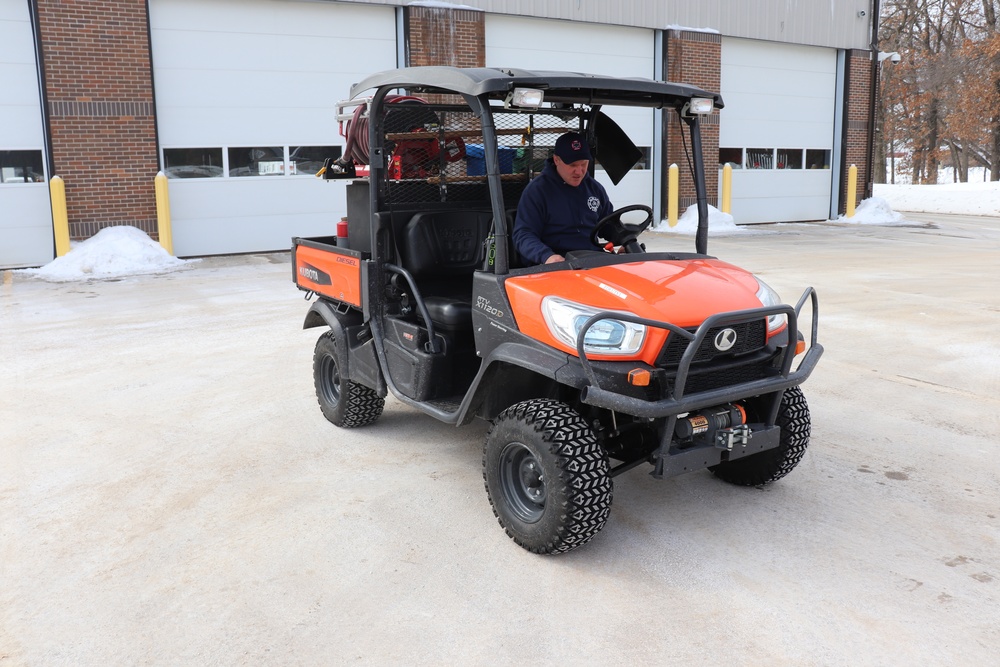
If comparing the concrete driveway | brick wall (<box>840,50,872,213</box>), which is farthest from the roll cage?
brick wall (<box>840,50,872,213</box>)

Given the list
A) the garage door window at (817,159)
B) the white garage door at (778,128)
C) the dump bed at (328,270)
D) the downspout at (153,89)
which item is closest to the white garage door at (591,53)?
the white garage door at (778,128)

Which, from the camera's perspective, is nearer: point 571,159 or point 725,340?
point 725,340

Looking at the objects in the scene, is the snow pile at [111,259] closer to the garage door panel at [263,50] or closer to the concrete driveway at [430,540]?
the garage door panel at [263,50]

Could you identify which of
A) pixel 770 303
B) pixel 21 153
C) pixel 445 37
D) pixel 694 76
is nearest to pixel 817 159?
pixel 694 76

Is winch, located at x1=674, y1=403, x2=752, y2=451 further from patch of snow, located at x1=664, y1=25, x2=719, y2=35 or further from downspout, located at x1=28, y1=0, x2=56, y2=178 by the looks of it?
patch of snow, located at x1=664, y1=25, x2=719, y2=35

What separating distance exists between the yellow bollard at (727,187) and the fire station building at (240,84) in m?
0.24

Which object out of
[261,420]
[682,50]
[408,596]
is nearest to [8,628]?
[408,596]

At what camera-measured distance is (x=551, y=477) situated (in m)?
3.42

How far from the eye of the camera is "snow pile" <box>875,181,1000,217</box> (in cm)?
2506

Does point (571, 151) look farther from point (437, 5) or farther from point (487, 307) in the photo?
point (437, 5)

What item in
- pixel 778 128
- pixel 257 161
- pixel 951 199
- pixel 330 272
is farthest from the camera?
pixel 951 199

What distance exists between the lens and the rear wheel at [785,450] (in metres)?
4.06

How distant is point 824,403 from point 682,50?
43.8 feet

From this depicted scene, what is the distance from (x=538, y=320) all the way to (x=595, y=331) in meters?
0.28
